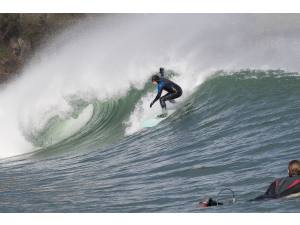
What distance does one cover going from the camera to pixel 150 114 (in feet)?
50.4

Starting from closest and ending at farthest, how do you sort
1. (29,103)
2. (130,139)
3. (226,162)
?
(226,162), (130,139), (29,103)

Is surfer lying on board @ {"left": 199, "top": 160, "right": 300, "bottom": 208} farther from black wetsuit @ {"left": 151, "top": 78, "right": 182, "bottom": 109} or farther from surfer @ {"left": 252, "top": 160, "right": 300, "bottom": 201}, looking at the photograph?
black wetsuit @ {"left": 151, "top": 78, "right": 182, "bottom": 109}

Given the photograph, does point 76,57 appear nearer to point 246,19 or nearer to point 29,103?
point 29,103

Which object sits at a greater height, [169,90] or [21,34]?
[21,34]

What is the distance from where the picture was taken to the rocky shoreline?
156 feet

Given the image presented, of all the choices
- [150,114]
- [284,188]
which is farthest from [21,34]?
[284,188]

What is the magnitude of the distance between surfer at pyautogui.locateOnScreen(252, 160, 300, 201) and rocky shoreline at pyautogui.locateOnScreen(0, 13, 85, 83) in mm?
39743

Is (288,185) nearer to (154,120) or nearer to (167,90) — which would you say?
(167,90)

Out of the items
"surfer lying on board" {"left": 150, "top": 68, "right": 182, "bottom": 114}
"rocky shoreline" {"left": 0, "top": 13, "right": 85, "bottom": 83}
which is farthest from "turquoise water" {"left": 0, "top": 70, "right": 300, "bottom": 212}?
"rocky shoreline" {"left": 0, "top": 13, "right": 85, "bottom": 83}

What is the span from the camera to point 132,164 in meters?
11.7

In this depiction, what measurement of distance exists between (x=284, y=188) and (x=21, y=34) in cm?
4476

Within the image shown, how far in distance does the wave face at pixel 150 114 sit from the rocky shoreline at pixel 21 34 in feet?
78.6

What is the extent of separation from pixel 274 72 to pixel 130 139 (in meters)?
3.61

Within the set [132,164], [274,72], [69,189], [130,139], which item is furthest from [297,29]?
[69,189]
